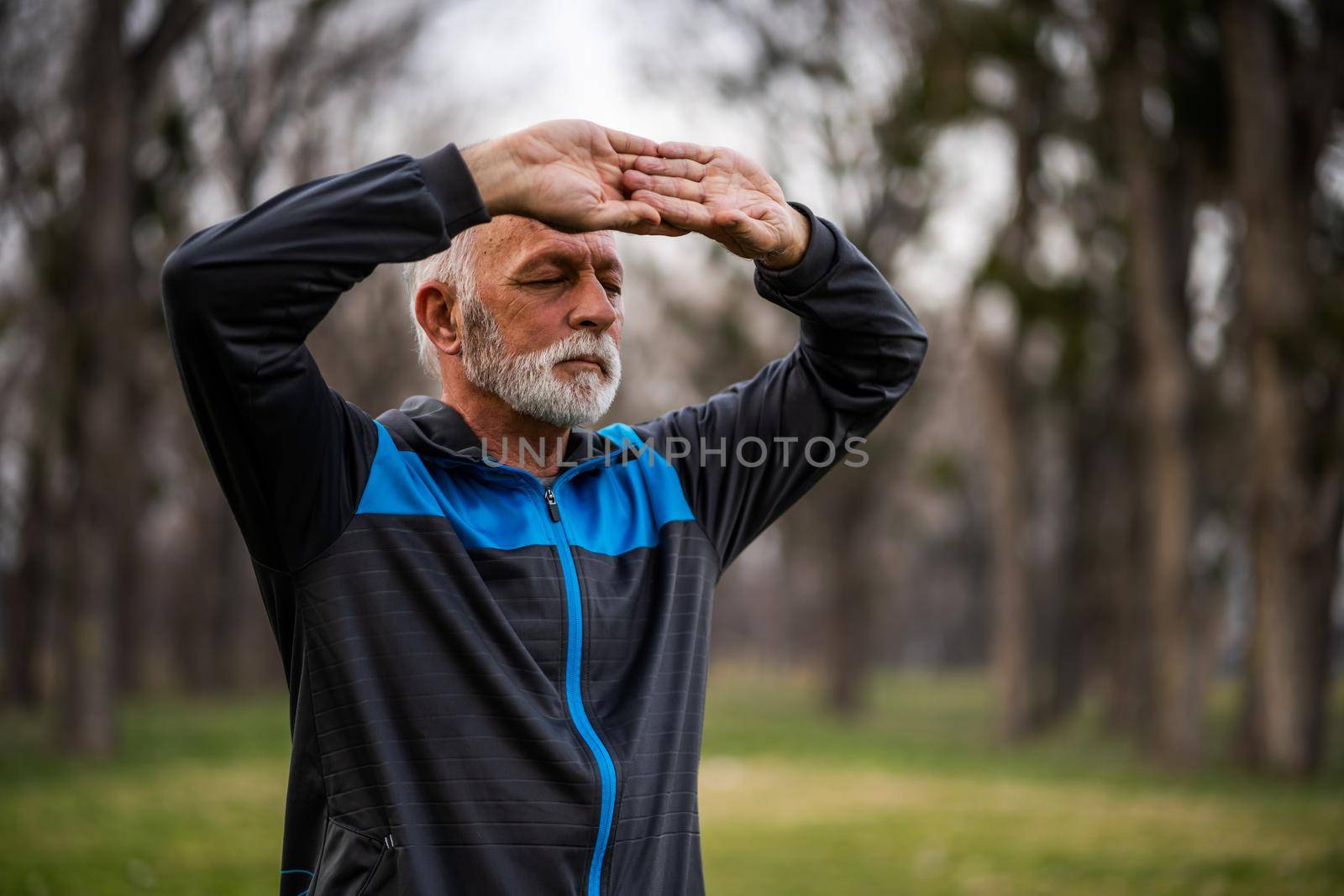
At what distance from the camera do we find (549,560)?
8.06 ft

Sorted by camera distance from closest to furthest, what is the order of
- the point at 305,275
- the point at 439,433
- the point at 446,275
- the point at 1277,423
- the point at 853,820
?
the point at 305,275
the point at 439,433
the point at 446,275
the point at 853,820
the point at 1277,423

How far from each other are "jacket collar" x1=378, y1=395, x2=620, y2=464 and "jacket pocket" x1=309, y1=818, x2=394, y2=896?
2.30ft

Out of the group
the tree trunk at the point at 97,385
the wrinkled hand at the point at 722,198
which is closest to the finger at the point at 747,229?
the wrinkled hand at the point at 722,198

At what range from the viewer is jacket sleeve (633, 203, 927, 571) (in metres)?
2.81

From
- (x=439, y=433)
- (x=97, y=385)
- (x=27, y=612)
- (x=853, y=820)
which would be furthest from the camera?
(x=27, y=612)

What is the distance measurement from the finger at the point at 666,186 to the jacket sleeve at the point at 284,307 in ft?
0.93

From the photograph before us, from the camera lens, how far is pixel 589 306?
258 centimetres

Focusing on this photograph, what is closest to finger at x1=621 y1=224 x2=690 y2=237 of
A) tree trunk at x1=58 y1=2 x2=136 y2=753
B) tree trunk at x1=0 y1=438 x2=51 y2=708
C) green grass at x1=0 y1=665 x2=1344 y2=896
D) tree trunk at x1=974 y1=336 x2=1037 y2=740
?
green grass at x1=0 y1=665 x2=1344 y2=896

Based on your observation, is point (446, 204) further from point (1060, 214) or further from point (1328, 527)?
point (1060, 214)

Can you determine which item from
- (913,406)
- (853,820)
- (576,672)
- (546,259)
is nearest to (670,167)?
(546,259)

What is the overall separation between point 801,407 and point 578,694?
892mm

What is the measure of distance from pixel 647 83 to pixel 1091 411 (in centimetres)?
935

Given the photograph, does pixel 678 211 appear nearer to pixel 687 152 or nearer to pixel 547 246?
pixel 687 152

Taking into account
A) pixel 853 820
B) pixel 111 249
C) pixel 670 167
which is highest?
pixel 111 249
